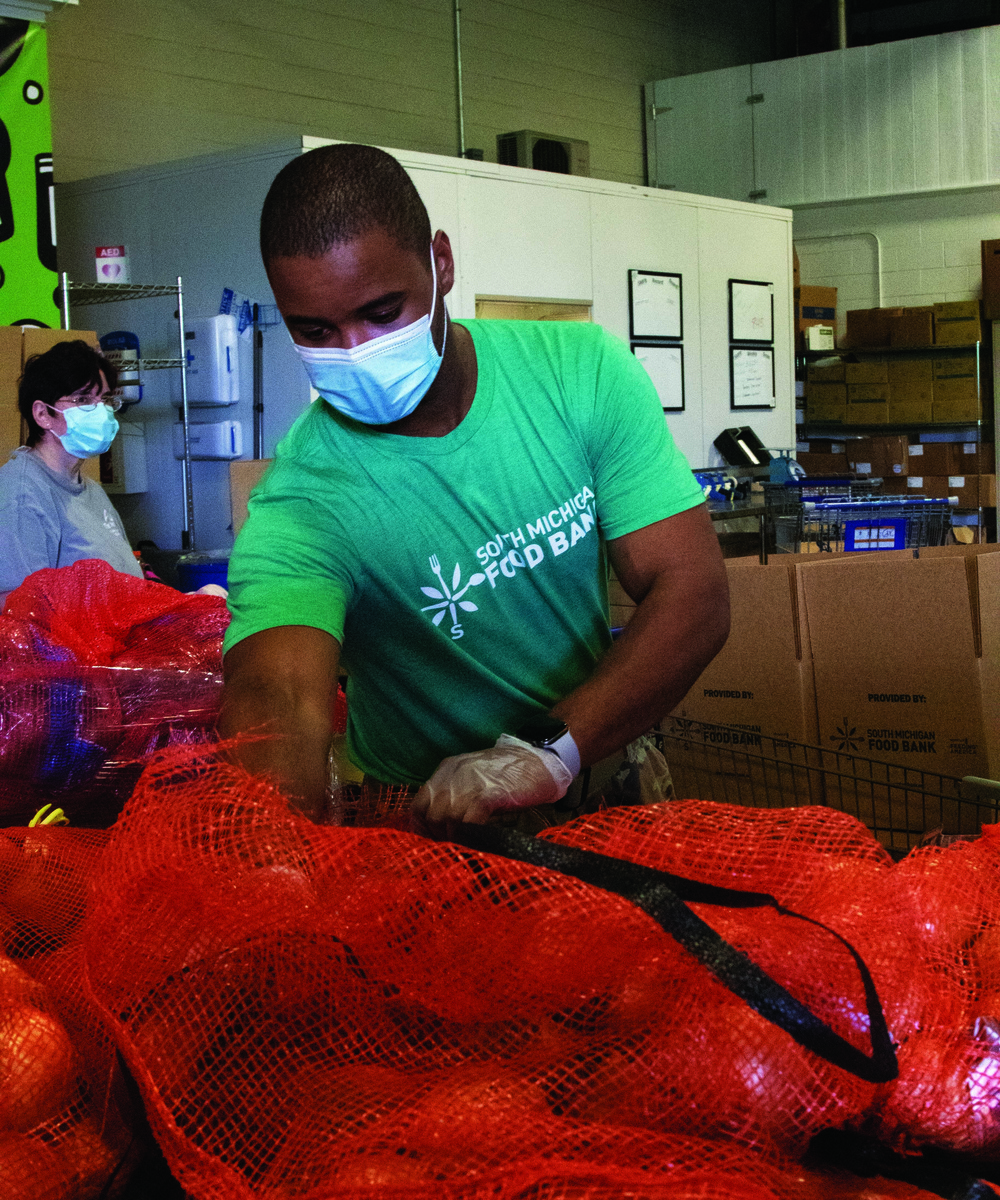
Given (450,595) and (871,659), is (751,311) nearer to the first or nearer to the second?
(871,659)

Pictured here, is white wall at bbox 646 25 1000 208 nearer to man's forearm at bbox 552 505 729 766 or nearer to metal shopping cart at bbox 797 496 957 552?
metal shopping cart at bbox 797 496 957 552

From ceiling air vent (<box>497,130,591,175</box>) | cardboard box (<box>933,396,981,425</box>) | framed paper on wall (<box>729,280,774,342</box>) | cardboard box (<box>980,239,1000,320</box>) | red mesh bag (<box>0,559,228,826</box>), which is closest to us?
red mesh bag (<box>0,559,228,826</box>)

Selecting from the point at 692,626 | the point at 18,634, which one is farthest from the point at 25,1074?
the point at 18,634

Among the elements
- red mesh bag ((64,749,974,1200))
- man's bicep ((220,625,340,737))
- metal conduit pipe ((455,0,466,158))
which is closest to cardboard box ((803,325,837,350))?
metal conduit pipe ((455,0,466,158))

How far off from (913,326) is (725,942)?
29.4ft

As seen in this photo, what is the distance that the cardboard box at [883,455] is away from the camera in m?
8.80

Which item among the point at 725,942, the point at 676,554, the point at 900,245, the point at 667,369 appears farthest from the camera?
the point at 900,245

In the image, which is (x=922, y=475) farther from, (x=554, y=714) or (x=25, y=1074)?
(x=25, y=1074)

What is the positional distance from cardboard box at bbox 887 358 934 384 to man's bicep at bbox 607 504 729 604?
319 inches

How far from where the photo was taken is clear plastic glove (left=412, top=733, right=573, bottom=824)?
43.6 inches

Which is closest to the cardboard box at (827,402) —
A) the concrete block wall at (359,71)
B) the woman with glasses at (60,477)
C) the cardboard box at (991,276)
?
the cardboard box at (991,276)

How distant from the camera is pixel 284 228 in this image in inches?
51.4

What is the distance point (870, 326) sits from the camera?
29.7ft

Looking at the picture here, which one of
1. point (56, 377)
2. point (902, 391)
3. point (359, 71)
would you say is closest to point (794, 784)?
point (56, 377)
